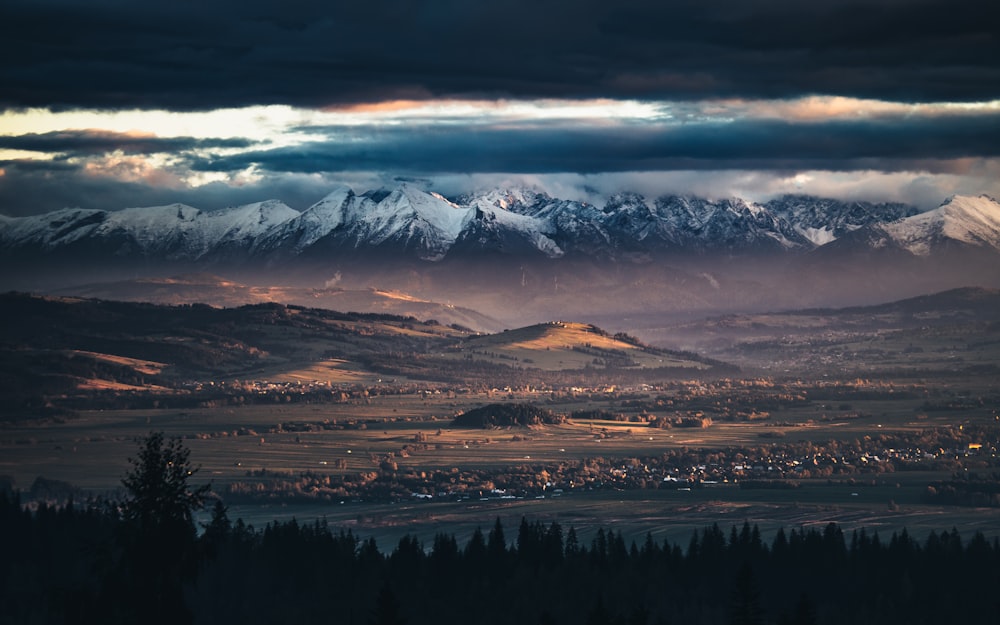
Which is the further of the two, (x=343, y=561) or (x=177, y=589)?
(x=343, y=561)

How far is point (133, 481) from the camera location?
5147 centimetres

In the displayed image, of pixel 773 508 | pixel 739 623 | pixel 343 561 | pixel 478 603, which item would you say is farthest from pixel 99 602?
pixel 773 508

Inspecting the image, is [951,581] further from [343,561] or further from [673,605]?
[343,561]

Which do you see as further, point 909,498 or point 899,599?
point 909,498

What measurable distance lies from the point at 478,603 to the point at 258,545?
22.6 metres

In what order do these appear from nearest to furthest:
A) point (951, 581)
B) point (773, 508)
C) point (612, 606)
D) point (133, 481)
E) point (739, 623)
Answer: point (133, 481)
point (739, 623)
point (612, 606)
point (951, 581)
point (773, 508)

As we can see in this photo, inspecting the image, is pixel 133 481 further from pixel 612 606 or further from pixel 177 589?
pixel 612 606

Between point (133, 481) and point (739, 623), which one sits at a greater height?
point (133, 481)

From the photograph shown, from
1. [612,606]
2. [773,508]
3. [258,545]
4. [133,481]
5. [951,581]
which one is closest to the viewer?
[133,481]

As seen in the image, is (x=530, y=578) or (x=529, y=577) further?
(x=529, y=577)

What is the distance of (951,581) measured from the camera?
387ft

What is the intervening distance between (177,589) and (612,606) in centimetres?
6188

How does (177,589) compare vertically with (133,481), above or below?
below

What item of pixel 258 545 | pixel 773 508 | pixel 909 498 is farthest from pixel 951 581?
pixel 909 498
